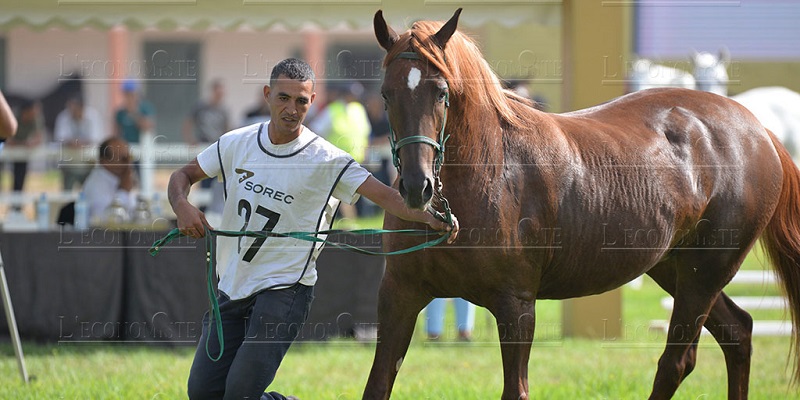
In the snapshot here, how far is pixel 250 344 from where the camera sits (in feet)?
13.2

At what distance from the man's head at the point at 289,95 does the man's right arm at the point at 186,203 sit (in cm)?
44

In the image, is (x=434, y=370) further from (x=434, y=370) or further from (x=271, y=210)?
(x=271, y=210)

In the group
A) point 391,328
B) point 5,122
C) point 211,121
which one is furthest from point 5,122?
point 211,121

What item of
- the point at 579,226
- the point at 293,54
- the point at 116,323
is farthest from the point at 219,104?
the point at 579,226

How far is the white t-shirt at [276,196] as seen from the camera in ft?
13.6

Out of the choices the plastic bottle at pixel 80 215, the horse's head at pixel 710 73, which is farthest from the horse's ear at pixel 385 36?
the horse's head at pixel 710 73

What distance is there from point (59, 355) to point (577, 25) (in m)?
5.16

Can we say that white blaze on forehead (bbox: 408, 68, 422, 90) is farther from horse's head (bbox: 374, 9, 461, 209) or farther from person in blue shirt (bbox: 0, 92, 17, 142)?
person in blue shirt (bbox: 0, 92, 17, 142)

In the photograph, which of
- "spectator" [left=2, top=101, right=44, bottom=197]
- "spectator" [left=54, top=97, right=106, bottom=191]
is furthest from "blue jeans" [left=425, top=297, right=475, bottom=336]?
"spectator" [left=2, top=101, right=44, bottom=197]

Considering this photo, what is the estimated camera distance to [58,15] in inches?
339

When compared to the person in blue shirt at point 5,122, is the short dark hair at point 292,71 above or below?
above

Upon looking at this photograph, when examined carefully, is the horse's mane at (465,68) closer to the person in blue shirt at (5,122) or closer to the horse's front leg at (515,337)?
the horse's front leg at (515,337)

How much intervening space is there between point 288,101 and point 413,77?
2.07ft

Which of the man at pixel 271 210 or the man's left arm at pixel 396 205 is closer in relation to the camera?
the man's left arm at pixel 396 205
